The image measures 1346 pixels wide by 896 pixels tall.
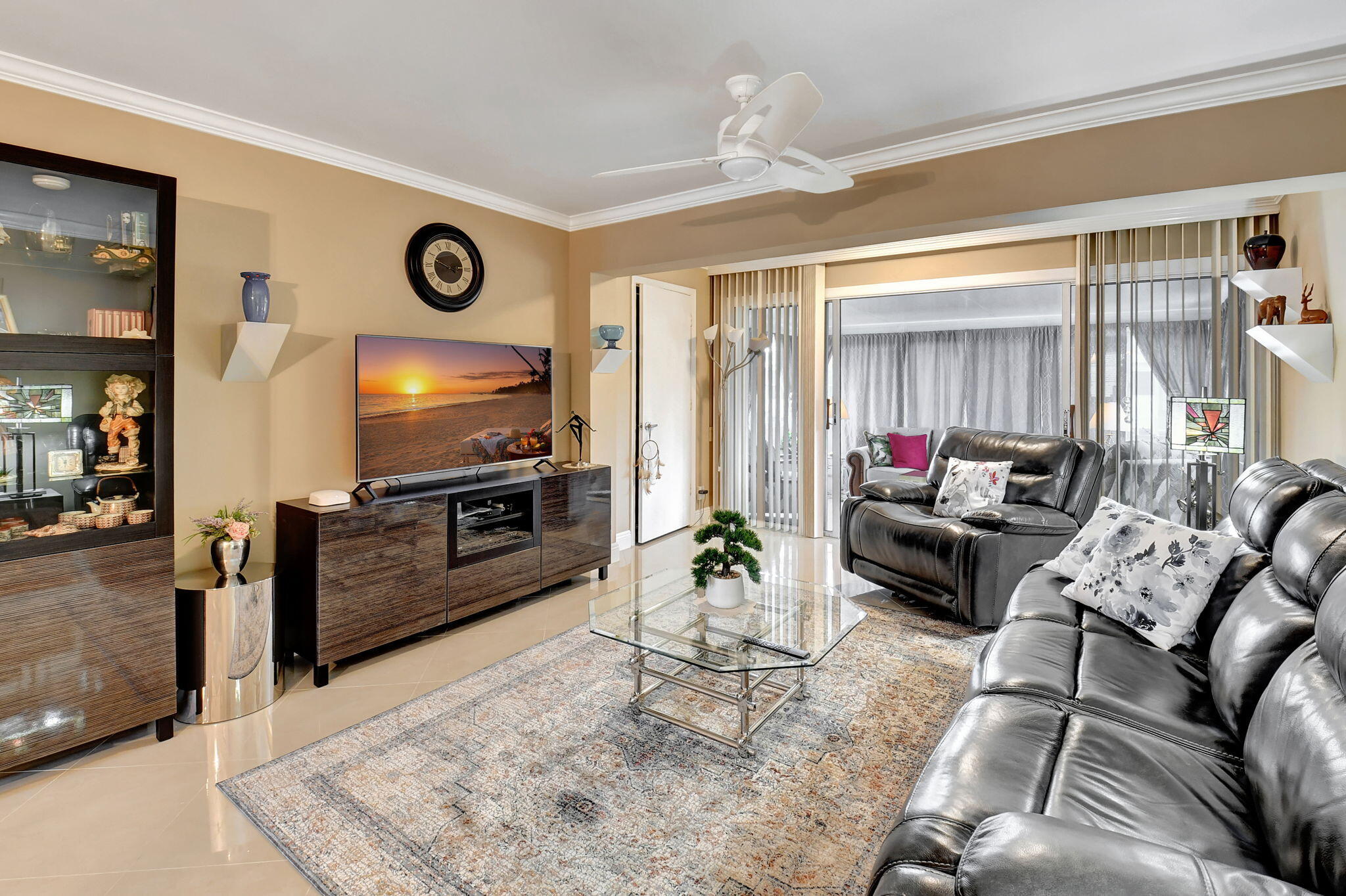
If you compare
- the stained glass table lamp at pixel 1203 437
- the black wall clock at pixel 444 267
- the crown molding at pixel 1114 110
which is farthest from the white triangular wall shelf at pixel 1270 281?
the black wall clock at pixel 444 267

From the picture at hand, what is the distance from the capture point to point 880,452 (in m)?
6.86

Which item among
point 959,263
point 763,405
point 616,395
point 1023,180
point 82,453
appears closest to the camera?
point 82,453

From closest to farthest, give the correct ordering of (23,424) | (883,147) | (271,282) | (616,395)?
(23,424)
(271,282)
(883,147)
(616,395)

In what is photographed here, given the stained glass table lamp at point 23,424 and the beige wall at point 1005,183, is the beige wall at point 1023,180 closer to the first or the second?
the beige wall at point 1005,183

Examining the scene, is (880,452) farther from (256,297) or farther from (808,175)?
(256,297)

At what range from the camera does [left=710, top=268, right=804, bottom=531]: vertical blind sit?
19.3ft

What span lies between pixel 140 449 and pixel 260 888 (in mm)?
1636

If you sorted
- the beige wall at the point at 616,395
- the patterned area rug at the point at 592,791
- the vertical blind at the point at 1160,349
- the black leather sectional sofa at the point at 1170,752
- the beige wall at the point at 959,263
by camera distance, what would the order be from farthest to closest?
the beige wall at the point at 959,263
the beige wall at the point at 616,395
the vertical blind at the point at 1160,349
the patterned area rug at the point at 592,791
the black leather sectional sofa at the point at 1170,752

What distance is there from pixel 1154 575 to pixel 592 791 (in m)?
2.04

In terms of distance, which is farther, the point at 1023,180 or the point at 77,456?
the point at 1023,180

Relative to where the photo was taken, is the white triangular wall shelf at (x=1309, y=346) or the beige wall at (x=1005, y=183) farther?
the white triangular wall shelf at (x=1309, y=346)

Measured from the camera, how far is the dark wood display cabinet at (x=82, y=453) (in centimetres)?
218

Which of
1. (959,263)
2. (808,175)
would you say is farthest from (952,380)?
(808,175)

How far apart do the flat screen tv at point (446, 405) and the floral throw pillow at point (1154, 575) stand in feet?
10.1
